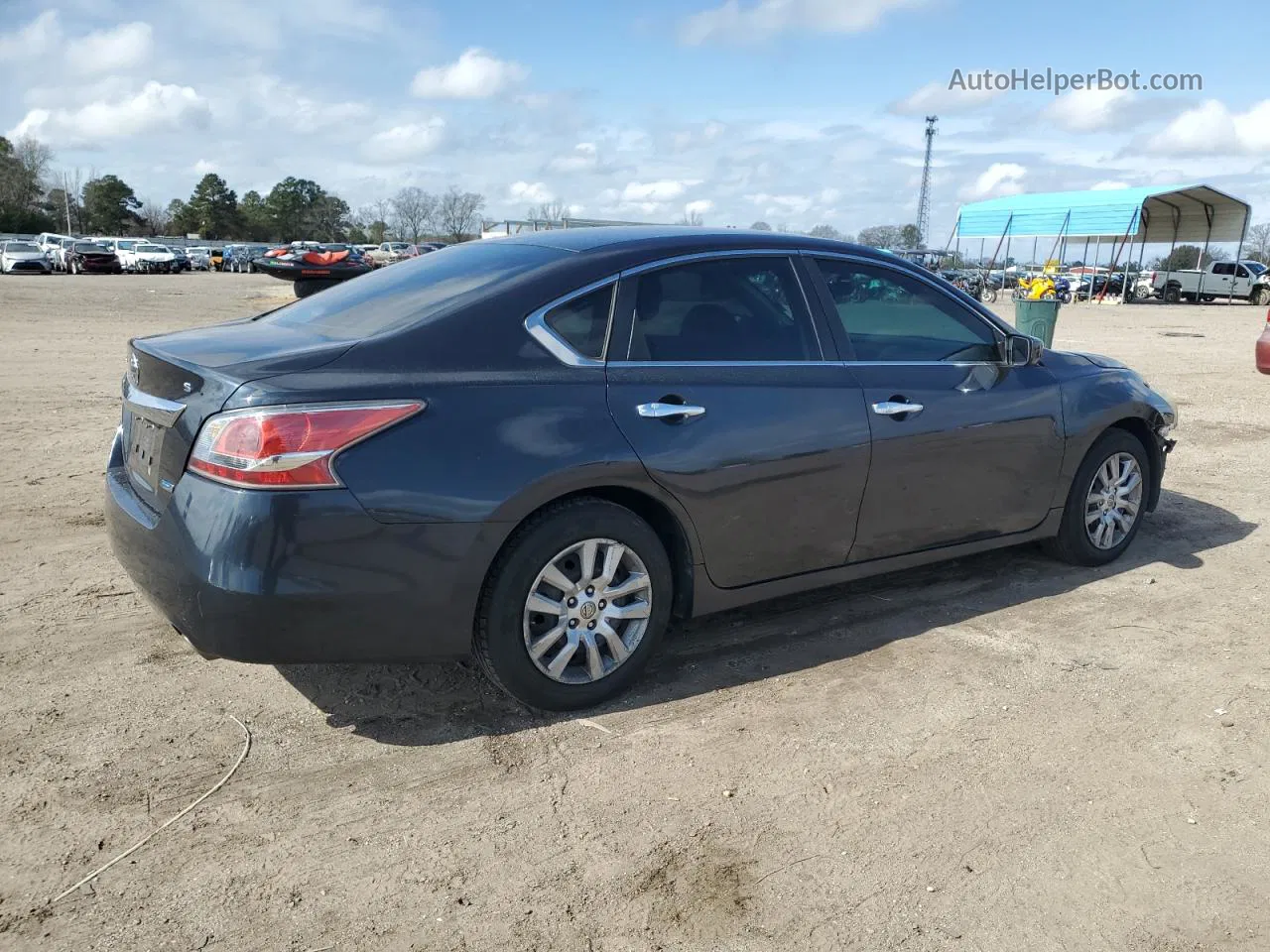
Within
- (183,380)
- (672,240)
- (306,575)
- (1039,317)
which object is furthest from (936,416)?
(1039,317)

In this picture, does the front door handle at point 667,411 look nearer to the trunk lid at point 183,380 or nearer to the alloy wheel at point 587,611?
the alloy wheel at point 587,611

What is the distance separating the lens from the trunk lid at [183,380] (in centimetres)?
321

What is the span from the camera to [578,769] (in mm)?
3334

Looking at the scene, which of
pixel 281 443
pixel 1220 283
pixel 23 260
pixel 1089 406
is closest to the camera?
pixel 281 443

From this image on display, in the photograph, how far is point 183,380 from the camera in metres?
3.32

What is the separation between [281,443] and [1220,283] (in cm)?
5004

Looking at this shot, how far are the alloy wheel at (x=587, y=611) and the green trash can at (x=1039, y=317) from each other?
49.4 feet

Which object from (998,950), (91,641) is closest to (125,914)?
(91,641)

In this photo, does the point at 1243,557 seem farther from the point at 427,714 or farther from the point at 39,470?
the point at 39,470

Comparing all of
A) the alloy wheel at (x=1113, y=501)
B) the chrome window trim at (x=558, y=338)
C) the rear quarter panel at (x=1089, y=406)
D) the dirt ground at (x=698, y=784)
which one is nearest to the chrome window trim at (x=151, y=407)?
the dirt ground at (x=698, y=784)

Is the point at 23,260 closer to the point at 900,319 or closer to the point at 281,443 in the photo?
the point at 900,319

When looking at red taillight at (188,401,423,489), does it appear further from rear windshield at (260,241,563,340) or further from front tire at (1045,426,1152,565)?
front tire at (1045,426,1152,565)

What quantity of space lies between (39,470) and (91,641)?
3.24m

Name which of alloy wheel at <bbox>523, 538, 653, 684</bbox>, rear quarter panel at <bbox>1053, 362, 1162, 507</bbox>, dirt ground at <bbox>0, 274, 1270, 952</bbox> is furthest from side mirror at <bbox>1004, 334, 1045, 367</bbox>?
alloy wheel at <bbox>523, 538, 653, 684</bbox>
